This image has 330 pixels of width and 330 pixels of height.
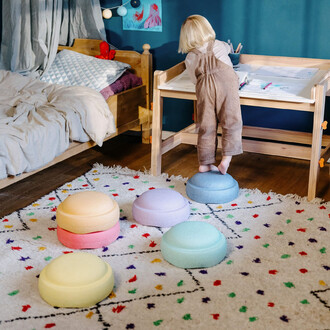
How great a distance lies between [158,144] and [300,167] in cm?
97

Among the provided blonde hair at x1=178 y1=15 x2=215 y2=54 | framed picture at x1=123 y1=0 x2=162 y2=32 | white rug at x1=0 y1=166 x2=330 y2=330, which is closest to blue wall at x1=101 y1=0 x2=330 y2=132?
framed picture at x1=123 y1=0 x2=162 y2=32

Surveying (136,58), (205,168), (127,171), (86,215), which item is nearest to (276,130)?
(205,168)

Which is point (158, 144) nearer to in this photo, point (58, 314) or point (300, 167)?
point (300, 167)

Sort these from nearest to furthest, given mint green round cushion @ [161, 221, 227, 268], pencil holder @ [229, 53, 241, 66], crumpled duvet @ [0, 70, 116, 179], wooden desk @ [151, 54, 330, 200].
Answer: mint green round cushion @ [161, 221, 227, 268], crumpled duvet @ [0, 70, 116, 179], wooden desk @ [151, 54, 330, 200], pencil holder @ [229, 53, 241, 66]

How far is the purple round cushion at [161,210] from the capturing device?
2.50 meters

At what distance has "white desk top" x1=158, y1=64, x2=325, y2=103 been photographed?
2.77 m

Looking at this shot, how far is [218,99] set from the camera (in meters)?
2.84

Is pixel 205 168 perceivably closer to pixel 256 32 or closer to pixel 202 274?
pixel 202 274

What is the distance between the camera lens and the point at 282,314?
1842mm

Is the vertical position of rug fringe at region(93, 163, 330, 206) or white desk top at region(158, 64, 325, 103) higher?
white desk top at region(158, 64, 325, 103)

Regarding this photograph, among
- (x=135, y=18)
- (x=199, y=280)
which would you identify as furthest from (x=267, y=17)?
(x=199, y=280)

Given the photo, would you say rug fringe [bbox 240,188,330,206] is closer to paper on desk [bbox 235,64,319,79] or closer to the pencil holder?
paper on desk [bbox 235,64,319,79]

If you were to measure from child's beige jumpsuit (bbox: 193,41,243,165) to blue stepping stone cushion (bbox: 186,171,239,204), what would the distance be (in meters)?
0.17

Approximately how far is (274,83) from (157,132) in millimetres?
764
